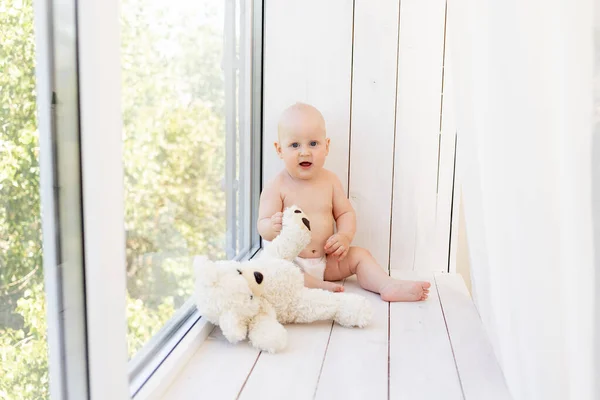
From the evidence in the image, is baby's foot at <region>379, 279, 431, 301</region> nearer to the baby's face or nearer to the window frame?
the baby's face

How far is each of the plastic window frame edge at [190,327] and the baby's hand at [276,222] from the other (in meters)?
0.24

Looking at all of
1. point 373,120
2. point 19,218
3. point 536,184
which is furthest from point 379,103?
point 19,218

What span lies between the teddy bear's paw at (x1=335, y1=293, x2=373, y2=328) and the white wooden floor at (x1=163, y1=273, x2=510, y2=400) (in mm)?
17

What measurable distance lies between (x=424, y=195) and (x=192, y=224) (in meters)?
0.75

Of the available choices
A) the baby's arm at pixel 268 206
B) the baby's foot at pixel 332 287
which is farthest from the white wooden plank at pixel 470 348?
the baby's arm at pixel 268 206

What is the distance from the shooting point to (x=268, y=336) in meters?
1.16

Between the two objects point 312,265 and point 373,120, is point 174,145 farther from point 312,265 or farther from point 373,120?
point 373,120

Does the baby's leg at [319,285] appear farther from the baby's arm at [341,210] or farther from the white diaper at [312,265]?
the baby's arm at [341,210]

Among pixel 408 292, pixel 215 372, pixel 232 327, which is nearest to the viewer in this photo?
pixel 215 372

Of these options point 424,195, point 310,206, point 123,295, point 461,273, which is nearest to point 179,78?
point 310,206

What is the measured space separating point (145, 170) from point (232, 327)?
34cm

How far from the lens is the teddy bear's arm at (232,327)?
1169mm

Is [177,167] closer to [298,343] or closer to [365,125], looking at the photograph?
[298,343]

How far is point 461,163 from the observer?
112 centimetres
